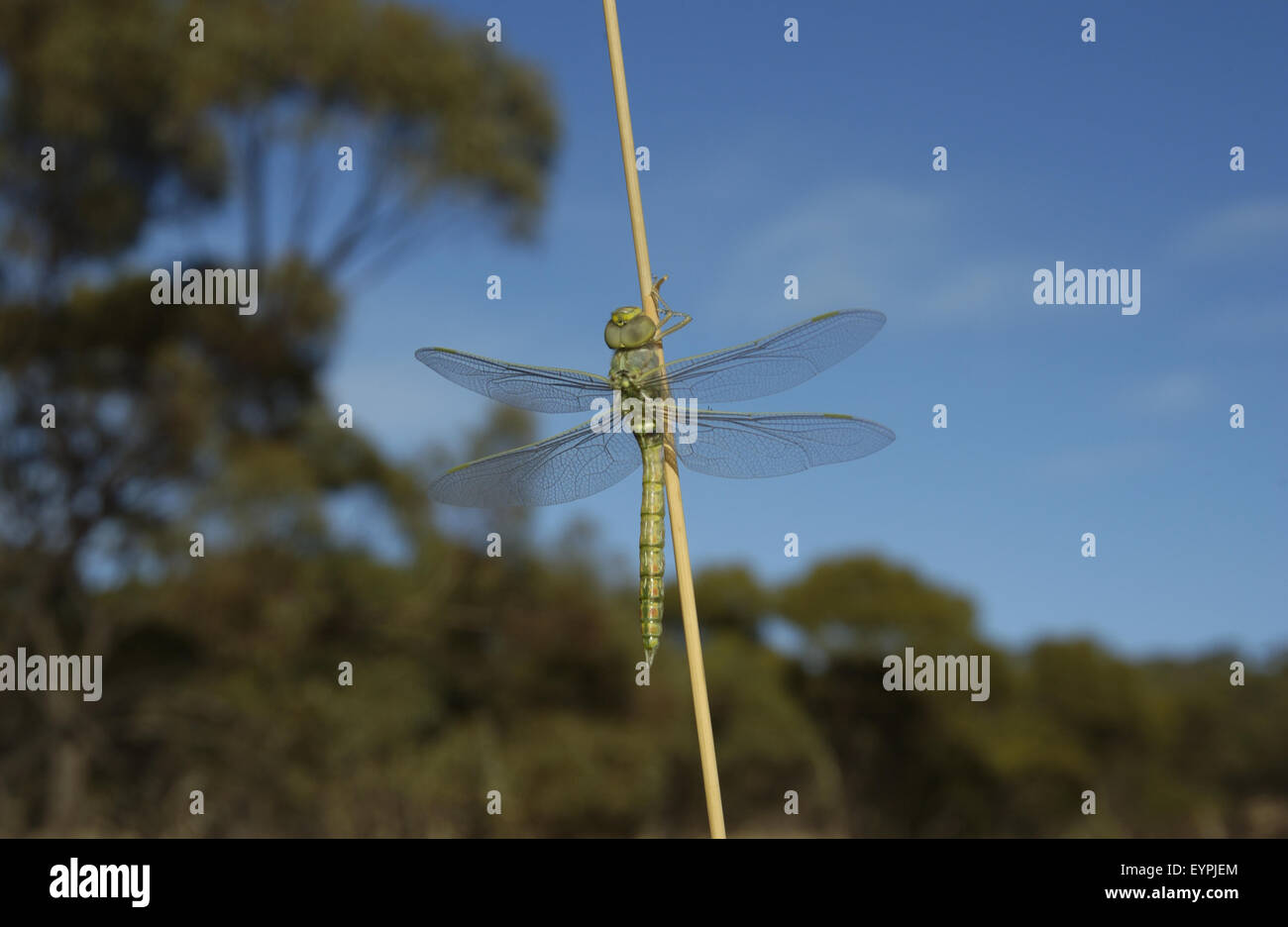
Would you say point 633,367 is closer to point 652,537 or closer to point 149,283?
point 652,537

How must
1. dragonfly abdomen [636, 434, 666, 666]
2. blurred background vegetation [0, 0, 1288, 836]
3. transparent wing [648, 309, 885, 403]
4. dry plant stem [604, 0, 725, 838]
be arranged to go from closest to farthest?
dry plant stem [604, 0, 725, 838]
dragonfly abdomen [636, 434, 666, 666]
transparent wing [648, 309, 885, 403]
blurred background vegetation [0, 0, 1288, 836]

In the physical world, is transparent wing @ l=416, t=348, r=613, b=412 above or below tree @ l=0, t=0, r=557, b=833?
below

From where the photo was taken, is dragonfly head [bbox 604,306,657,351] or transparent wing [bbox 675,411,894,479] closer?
dragonfly head [bbox 604,306,657,351]

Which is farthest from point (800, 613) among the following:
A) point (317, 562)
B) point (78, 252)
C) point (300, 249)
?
point (78, 252)

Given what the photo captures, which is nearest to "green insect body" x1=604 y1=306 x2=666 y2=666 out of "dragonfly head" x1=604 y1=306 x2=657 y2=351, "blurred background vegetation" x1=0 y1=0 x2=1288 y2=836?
"dragonfly head" x1=604 y1=306 x2=657 y2=351

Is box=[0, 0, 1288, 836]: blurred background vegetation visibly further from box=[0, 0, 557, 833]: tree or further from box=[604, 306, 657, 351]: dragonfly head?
box=[604, 306, 657, 351]: dragonfly head

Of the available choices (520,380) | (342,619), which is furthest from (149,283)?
(520,380)

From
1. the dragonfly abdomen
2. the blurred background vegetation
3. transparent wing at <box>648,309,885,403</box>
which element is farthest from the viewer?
the blurred background vegetation
